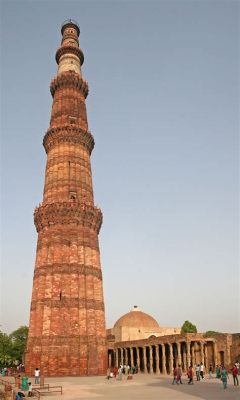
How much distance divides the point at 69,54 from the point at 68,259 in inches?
871

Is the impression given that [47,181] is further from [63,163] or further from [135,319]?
[135,319]

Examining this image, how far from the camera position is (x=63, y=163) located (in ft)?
114

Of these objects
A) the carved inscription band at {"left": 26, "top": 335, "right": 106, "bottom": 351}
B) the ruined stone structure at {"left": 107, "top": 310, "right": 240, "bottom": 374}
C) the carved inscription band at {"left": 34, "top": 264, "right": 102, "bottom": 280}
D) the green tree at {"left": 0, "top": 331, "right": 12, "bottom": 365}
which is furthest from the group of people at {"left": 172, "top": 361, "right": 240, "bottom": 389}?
the green tree at {"left": 0, "top": 331, "right": 12, "bottom": 365}

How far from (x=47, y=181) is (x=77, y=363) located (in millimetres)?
15355

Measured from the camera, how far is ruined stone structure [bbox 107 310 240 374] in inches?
1153

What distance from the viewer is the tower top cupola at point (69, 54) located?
1577 inches

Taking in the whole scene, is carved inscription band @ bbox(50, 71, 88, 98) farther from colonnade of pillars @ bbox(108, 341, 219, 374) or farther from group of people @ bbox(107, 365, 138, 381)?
group of people @ bbox(107, 365, 138, 381)

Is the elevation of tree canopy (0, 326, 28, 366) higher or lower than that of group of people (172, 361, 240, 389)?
lower

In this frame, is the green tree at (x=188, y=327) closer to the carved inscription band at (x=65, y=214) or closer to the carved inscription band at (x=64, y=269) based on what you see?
the carved inscription band at (x=64, y=269)

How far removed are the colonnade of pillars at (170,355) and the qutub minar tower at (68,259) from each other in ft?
20.0

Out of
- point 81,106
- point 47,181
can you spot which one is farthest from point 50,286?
point 81,106

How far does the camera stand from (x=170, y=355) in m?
32.0

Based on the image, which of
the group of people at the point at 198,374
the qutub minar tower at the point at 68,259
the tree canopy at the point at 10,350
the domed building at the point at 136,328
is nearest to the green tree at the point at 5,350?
the tree canopy at the point at 10,350

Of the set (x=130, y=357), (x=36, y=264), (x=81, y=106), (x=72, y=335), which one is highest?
(x=81, y=106)
